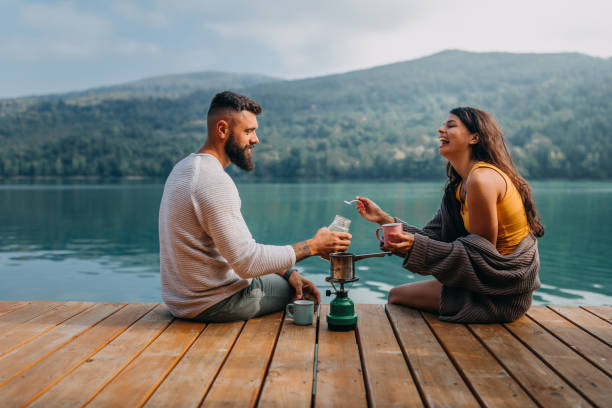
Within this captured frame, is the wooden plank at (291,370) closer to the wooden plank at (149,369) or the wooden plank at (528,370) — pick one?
the wooden plank at (149,369)

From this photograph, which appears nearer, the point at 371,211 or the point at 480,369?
the point at 480,369

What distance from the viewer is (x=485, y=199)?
3281 mm

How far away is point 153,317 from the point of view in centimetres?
358

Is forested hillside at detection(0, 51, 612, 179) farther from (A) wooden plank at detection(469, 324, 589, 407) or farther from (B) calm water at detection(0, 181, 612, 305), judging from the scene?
(A) wooden plank at detection(469, 324, 589, 407)

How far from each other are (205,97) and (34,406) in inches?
5420

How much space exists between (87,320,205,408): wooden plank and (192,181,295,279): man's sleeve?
1.80 feet

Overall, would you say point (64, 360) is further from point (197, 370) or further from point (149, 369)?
point (197, 370)

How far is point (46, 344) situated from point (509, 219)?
2939mm

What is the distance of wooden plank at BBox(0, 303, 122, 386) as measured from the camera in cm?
262

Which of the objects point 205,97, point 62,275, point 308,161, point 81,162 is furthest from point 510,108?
point 62,275

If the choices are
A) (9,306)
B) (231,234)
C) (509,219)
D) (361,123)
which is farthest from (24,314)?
(361,123)

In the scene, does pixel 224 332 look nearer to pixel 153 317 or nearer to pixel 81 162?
pixel 153 317

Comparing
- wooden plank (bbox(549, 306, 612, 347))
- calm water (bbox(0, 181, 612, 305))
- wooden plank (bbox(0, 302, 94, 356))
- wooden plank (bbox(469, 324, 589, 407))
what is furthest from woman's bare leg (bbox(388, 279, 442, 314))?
calm water (bbox(0, 181, 612, 305))

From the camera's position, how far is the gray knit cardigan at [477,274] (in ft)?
10.8
